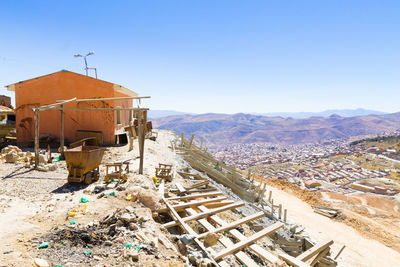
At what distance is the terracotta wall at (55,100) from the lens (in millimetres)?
14375

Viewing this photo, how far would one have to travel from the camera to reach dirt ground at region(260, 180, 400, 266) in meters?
11.8

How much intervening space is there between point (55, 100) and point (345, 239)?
2082cm

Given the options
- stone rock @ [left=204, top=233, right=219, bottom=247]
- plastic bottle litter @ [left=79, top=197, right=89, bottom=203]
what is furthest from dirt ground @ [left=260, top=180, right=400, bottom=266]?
plastic bottle litter @ [left=79, top=197, right=89, bottom=203]

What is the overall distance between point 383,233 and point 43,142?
24225 mm

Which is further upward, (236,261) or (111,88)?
(111,88)

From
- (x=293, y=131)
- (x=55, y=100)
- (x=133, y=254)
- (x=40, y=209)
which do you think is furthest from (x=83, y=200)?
(x=293, y=131)

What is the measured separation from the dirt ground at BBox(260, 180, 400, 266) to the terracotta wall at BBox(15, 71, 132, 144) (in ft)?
52.6

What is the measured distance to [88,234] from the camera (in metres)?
4.05

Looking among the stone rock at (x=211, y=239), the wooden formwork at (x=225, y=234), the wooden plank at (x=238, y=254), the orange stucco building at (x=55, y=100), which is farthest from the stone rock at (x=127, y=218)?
the orange stucco building at (x=55, y=100)

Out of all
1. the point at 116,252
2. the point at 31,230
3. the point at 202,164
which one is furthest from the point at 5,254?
the point at 202,164

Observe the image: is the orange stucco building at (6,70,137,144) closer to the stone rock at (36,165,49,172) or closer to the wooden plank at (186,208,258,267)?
the stone rock at (36,165,49,172)

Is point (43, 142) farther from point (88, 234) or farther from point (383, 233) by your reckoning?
point (383, 233)

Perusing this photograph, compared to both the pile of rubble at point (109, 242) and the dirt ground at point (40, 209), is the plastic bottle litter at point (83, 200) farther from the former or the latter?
the pile of rubble at point (109, 242)

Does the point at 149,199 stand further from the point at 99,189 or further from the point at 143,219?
the point at 99,189
